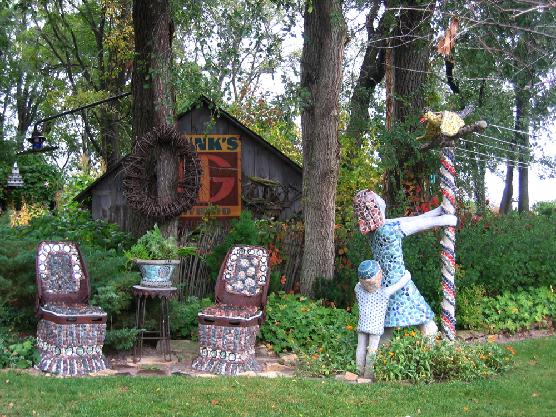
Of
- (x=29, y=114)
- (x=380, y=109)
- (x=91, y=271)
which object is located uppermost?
(x=29, y=114)

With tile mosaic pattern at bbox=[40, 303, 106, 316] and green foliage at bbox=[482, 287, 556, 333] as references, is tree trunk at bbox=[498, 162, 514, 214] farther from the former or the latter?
tile mosaic pattern at bbox=[40, 303, 106, 316]

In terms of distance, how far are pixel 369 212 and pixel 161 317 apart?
2.64 meters

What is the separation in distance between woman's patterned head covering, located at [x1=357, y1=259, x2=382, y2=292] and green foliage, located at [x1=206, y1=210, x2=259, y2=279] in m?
2.45

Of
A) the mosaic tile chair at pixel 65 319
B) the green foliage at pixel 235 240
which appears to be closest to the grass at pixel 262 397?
the mosaic tile chair at pixel 65 319

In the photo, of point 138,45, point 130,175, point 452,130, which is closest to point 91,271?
point 130,175

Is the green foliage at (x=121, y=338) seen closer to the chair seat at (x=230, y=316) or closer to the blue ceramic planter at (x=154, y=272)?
the blue ceramic planter at (x=154, y=272)

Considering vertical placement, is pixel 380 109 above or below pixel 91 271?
above

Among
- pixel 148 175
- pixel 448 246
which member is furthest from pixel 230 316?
pixel 148 175

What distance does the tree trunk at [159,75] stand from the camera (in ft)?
29.9

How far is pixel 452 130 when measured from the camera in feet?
23.5

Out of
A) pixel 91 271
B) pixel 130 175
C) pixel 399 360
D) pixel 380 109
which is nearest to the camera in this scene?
pixel 399 360

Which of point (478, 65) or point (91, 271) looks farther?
point (478, 65)

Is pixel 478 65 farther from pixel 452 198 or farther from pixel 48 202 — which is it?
pixel 48 202

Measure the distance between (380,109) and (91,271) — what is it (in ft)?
24.6
